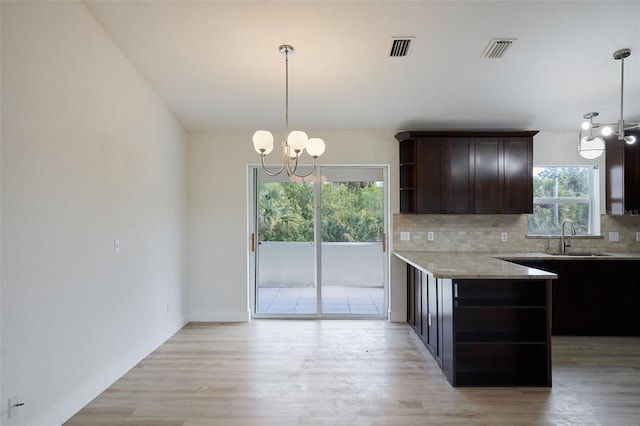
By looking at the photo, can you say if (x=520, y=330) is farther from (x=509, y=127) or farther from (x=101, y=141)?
(x=101, y=141)

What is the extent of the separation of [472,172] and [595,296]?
6.09ft

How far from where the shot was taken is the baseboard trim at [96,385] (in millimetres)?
2113

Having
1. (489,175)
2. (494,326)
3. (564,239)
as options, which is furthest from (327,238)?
(564,239)

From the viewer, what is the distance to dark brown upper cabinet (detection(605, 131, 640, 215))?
13.0ft

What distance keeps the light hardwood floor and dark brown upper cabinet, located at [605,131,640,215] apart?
60.2 inches

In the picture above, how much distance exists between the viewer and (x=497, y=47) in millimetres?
2803

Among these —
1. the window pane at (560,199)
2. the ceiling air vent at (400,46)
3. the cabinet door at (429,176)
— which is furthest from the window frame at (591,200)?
→ the ceiling air vent at (400,46)

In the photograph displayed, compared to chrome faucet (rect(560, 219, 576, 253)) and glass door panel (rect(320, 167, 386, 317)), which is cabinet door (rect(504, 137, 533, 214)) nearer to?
chrome faucet (rect(560, 219, 576, 253))

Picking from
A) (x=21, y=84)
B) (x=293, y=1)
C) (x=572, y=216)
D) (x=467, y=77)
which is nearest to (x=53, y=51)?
(x=21, y=84)

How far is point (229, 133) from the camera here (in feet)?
14.4

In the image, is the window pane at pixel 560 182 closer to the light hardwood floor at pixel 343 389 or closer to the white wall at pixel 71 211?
the light hardwood floor at pixel 343 389

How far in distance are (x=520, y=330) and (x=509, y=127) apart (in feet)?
8.40

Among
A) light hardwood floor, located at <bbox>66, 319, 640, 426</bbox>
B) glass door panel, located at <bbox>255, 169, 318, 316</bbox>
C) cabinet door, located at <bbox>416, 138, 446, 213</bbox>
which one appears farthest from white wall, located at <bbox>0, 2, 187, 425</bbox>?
cabinet door, located at <bbox>416, 138, 446, 213</bbox>

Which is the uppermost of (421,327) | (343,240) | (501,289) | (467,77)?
(467,77)
